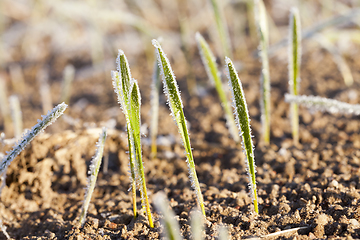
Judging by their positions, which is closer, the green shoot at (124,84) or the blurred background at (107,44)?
the green shoot at (124,84)

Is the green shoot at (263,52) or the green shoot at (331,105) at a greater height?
the green shoot at (263,52)

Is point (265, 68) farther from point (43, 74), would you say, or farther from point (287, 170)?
point (43, 74)

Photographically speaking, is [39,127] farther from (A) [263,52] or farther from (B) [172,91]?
(A) [263,52]

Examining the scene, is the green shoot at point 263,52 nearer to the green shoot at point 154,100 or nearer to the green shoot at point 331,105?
the green shoot at point 331,105

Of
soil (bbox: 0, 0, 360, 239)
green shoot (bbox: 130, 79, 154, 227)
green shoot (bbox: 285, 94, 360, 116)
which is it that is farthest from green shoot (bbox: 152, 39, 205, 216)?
green shoot (bbox: 285, 94, 360, 116)

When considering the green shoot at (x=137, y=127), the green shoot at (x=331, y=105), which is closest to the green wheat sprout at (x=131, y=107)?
the green shoot at (x=137, y=127)

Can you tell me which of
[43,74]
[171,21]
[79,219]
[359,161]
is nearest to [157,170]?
[79,219]
